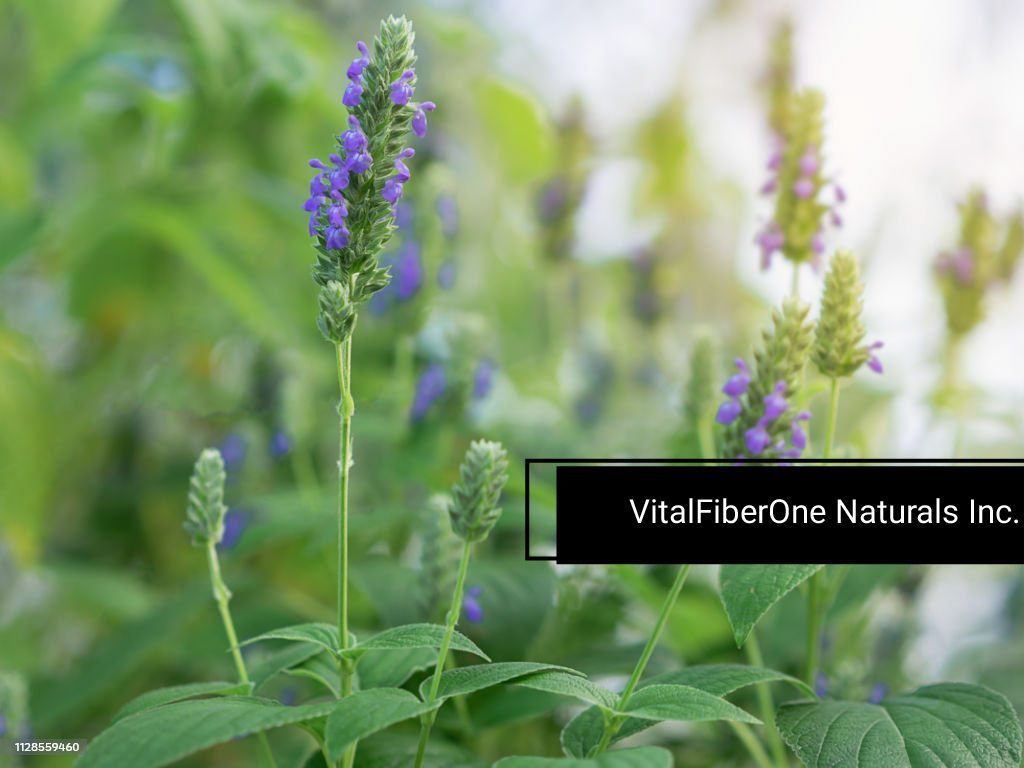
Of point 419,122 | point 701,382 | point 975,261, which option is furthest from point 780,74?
point 419,122

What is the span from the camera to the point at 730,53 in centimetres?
266

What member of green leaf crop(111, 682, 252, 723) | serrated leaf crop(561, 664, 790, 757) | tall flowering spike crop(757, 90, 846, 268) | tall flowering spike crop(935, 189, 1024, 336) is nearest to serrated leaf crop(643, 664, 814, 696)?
serrated leaf crop(561, 664, 790, 757)

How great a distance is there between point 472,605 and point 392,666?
0.14m

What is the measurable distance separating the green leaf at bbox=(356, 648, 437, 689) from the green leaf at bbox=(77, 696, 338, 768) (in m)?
0.10

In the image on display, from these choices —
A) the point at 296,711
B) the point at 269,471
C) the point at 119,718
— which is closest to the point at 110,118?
the point at 269,471

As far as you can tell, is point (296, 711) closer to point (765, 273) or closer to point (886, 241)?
point (765, 273)

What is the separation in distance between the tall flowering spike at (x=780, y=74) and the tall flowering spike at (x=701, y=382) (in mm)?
247

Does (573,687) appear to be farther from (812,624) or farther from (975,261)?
(975,261)

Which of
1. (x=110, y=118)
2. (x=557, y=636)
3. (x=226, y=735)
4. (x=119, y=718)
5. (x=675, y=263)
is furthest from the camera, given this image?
(x=675, y=263)

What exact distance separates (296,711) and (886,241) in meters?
1.56

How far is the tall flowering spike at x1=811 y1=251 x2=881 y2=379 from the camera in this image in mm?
624

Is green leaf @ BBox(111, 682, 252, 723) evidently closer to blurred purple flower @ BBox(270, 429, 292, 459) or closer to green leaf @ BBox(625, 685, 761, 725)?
green leaf @ BBox(625, 685, 761, 725)

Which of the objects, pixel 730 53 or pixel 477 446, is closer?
pixel 477 446

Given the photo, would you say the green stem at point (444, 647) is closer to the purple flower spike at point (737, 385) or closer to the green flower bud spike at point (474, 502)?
the green flower bud spike at point (474, 502)
